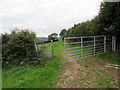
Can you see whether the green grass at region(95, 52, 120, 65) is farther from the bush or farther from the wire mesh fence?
the bush

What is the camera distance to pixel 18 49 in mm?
5215

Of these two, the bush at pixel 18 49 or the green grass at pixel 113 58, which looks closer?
the bush at pixel 18 49

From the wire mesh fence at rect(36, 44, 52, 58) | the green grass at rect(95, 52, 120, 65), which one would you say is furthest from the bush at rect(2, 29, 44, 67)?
the green grass at rect(95, 52, 120, 65)

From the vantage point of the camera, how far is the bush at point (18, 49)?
5.04m

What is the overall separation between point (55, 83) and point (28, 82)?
929mm

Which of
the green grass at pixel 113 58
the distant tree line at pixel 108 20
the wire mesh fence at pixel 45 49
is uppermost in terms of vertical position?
the distant tree line at pixel 108 20

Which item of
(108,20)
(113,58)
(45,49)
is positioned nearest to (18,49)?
(45,49)

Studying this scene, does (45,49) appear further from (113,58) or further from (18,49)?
(113,58)

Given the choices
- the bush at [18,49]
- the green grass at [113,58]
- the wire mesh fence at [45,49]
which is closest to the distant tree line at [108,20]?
the green grass at [113,58]

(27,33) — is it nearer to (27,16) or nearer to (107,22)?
(27,16)

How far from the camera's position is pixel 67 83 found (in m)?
2.86

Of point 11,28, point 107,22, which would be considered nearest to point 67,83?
point 11,28

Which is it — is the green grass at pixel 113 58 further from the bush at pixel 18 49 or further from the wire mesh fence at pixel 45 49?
the bush at pixel 18 49

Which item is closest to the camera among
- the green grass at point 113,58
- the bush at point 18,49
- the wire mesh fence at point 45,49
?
the bush at point 18,49
